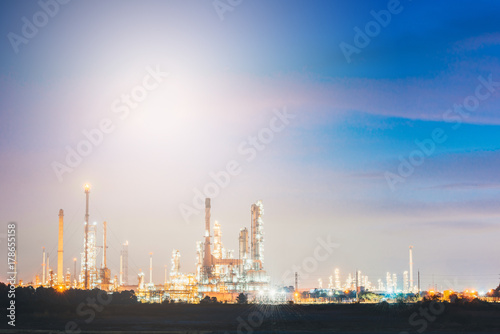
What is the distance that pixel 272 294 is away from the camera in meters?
166

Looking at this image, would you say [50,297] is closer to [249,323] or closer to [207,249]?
[249,323]

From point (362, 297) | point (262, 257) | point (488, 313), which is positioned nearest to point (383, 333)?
point (488, 313)

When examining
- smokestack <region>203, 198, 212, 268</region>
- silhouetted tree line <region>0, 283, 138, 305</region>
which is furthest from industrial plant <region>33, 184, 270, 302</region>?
silhouetted tree line <region>0, 283, 138, 305</region>

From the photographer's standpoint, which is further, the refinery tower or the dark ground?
the refinery tower

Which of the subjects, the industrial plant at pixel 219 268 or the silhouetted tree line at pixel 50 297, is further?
the industrial plant at pixel 219 268

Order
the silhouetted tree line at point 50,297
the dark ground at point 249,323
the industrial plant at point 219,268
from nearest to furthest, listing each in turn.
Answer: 1. the dark ground at point 249,323
2. the silhouetted tree line at point 50,297
3. the industrial plant at point 219,268

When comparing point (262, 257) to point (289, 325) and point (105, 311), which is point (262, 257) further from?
point (289, 325)

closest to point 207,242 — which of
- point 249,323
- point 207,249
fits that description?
point 207,249

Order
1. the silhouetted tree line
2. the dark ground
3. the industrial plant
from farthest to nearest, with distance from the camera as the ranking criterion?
the industrial plant < the silhouetted tree line < the dark ground

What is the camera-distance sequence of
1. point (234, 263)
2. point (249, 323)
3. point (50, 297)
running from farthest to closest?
point (234, 263)
point (50, 297)
point (249, 323)

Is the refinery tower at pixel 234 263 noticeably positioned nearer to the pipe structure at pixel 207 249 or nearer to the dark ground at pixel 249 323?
the pipe structure at pixel 207 249

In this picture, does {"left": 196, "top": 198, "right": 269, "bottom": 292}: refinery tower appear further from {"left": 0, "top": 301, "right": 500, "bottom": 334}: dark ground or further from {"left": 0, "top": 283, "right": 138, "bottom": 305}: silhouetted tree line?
{"left": 0, "top": 301, "right": 500, "bottom": 334}: dark ground

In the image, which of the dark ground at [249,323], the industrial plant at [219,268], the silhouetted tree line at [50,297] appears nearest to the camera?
the dark ground at [249,323]

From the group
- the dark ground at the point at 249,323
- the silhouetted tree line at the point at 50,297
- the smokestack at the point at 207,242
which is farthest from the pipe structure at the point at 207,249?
the dark ground at the point at 249,323
